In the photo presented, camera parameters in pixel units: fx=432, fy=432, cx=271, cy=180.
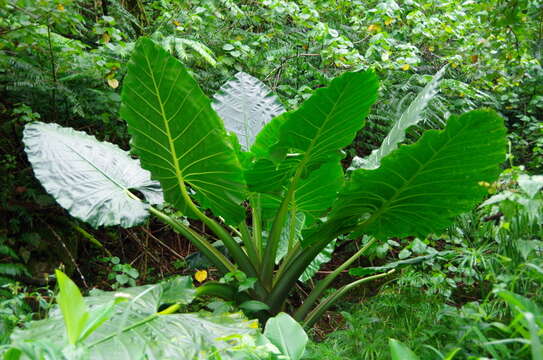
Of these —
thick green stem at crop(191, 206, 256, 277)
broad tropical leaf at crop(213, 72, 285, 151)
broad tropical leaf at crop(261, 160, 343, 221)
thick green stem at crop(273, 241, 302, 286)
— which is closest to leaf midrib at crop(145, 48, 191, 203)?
thick green stem at crop(191, 206, 256, 277)

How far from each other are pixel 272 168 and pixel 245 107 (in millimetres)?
1005

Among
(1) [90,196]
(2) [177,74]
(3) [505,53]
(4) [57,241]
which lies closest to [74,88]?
(4) [57,241]

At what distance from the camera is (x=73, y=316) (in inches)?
37.8

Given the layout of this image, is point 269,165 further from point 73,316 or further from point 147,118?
point 73,316

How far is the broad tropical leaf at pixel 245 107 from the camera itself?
2529mm

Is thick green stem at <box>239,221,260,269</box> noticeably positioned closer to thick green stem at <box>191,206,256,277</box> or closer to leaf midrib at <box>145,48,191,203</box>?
thick green stem at <box>191,206,256,277</box>

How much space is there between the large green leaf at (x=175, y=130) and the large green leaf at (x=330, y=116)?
30 cm

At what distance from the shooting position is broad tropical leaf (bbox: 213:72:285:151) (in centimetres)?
253

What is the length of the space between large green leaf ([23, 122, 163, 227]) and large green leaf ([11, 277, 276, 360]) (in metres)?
0.40

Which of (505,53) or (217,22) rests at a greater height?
(505,53)

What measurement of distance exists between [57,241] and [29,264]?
0.20 m

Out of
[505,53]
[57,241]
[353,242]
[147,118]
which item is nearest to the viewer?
[147,118]

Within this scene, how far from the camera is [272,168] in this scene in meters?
1.70

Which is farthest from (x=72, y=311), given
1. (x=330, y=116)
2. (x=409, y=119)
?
(x=409, y=119)
